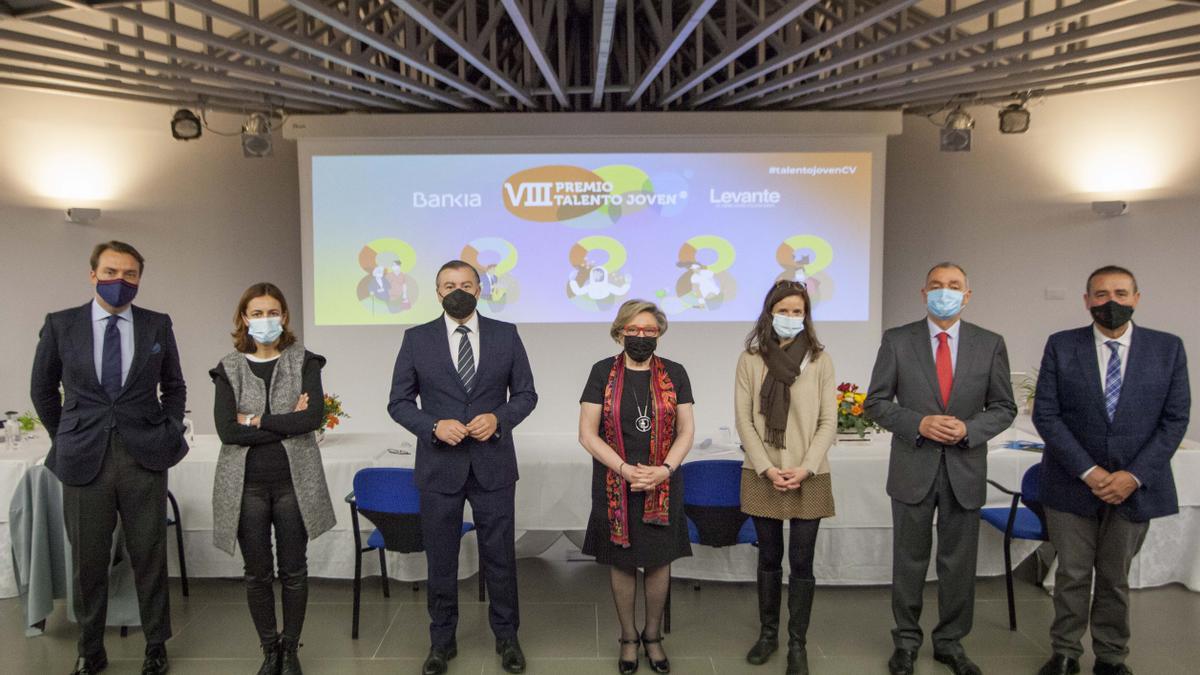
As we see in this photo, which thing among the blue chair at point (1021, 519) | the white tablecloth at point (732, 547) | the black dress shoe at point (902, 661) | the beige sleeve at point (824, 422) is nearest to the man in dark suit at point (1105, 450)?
the blue chair at point (1021, 519)

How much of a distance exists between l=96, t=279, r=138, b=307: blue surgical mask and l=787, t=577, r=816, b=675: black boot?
2907 millimetres

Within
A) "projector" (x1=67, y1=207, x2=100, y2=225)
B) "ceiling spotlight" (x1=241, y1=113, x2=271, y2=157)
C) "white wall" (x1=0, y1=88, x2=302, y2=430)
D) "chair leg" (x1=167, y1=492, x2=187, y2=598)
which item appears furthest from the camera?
"projector" (x1=67, y1=207, x2=100, y2=225)

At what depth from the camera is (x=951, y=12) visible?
4262 millimetres

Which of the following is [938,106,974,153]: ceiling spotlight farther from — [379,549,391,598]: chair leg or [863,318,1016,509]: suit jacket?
[379,549,391,598]: chair leg

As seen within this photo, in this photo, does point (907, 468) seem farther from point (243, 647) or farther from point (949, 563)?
point (243, 647)

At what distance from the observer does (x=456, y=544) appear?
314cm

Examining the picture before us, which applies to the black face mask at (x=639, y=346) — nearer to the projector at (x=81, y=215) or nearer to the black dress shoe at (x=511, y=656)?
the black dress shoe at (x=511, y=656)

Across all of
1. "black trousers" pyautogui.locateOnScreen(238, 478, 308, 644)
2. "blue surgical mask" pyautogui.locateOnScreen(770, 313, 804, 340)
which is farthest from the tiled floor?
"blue surgical mask" pyautogui.locateOnScreen(770, 313, 804, 340)

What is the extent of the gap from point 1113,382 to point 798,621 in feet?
5.15

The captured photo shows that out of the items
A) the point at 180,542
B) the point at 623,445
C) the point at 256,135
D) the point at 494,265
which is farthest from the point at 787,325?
the point at 256,135

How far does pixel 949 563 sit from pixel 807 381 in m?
0.95

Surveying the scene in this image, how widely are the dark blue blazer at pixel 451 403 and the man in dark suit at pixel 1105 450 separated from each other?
7.03 feet

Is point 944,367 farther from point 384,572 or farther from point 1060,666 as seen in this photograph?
point 384,572

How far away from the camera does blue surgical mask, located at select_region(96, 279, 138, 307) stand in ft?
9.72
